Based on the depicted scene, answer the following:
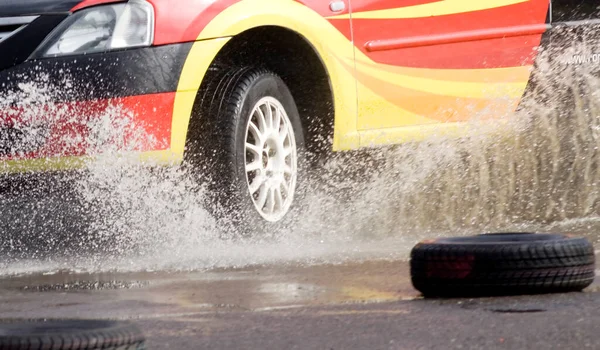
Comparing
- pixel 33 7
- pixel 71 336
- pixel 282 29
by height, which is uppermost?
pixel 33 7

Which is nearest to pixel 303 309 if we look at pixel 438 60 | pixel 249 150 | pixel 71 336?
pixel 71 336

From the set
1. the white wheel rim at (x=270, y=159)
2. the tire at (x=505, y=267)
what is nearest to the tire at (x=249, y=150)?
the white wheel rim at (x=270, y=159)

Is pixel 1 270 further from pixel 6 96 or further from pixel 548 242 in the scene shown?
pixel 548 242

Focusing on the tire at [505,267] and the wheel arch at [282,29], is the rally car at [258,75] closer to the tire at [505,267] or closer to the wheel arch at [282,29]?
the wheel arch at [282,29]

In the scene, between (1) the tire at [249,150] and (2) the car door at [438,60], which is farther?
(2) the car door at [438,60]

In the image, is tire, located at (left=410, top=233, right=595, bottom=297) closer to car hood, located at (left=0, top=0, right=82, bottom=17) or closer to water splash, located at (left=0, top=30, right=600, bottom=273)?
water splash, located at (left=0, top=30, right=600, bottom=273)

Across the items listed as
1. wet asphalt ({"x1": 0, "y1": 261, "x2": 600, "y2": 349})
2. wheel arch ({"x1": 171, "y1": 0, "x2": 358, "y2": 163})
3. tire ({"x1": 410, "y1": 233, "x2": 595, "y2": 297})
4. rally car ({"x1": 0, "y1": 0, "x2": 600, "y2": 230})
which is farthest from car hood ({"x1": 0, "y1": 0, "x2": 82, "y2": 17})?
tire ({"x1": 410, "y1": 233, "x2": 595, "y2": 297})

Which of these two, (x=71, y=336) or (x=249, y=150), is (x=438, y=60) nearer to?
(x=249, y=150)

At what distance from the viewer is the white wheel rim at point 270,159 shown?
6484mm

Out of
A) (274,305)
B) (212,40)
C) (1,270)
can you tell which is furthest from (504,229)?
(274,305)

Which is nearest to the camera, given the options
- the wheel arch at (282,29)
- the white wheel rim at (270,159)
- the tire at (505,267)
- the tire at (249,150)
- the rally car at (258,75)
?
the tire at (505,267)

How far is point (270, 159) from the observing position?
6648 mm

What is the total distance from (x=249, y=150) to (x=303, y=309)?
2.39m

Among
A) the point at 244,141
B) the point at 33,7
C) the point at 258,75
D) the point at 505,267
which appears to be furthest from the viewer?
the point at 258,75
